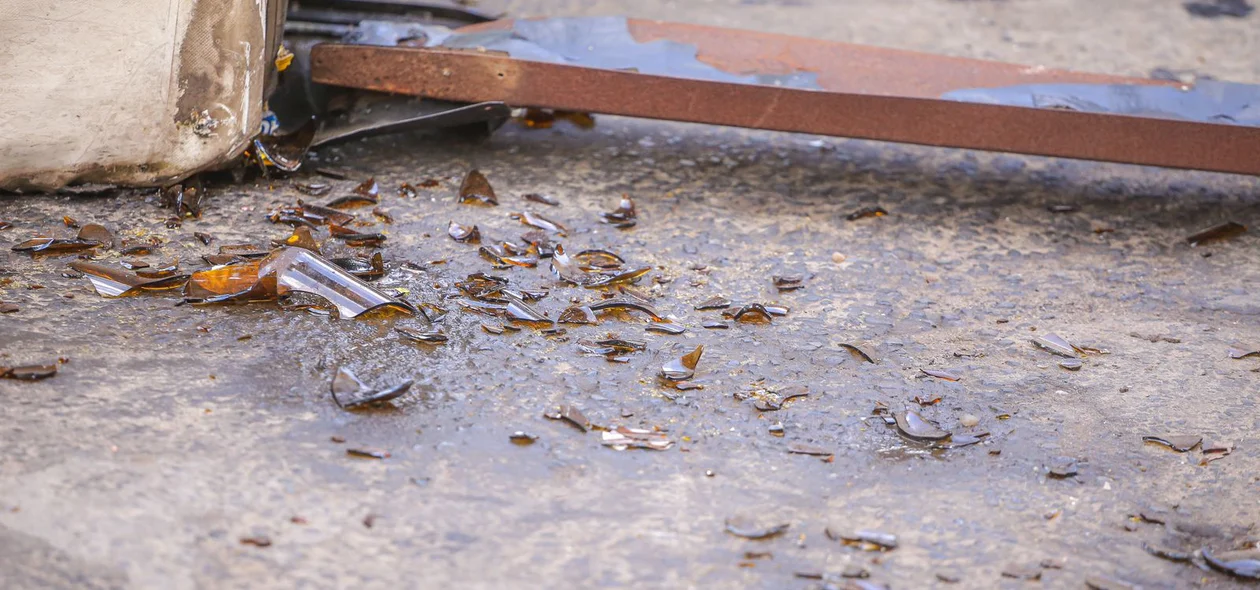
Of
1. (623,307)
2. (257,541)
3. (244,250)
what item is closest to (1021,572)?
(623,307)

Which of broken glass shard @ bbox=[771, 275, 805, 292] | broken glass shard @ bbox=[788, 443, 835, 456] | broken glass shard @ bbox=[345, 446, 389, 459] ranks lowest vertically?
broken glass shard @ bbox=[345, 446, 389, 459]

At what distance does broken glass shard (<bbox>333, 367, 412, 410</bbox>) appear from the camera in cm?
169

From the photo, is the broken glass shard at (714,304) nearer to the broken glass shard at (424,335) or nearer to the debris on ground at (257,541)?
the broken glass shard at (424,335)

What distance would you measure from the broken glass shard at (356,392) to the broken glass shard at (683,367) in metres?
0.48

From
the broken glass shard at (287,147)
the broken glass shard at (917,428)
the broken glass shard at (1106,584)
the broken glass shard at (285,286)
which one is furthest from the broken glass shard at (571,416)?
the broken glass shard at (287,147)

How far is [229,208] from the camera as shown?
238cm

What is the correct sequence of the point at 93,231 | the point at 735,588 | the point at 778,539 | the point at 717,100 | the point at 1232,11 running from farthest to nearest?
the point at 1232,11
the point at 717,100
the point at 93,231
the point at 778,539
the point at 735,588

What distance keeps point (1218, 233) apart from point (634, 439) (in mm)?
1871

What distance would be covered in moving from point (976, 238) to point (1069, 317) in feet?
1.35

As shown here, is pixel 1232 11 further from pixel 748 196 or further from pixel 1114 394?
pixel 1114 394

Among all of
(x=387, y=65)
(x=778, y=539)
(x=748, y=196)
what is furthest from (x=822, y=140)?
(x=778, y=539)

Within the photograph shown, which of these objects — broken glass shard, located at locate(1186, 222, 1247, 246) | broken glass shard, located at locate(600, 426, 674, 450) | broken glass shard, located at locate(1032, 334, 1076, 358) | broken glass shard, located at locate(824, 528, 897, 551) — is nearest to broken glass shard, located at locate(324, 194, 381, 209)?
broken glass shard, located at locate(600, 426, 674, 450)

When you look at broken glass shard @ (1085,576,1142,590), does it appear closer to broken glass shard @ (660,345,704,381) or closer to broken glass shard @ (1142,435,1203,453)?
broken glass shard @ (1142,435,1203,453)

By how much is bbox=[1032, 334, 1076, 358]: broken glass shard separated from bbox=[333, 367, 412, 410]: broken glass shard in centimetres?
132
